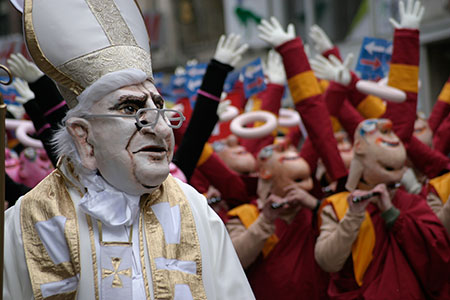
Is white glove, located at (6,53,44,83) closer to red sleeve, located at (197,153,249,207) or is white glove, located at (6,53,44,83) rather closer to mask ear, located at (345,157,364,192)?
red sleeve, located at (197,153,249,207)

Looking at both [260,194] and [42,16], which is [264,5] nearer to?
[260,194]

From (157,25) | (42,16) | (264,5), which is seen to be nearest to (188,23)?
(157,25)

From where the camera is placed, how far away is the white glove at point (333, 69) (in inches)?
200

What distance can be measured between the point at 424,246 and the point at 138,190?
2.01m

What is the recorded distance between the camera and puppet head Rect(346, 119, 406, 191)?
13.5 ft

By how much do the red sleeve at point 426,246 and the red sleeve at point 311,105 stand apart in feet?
1.98

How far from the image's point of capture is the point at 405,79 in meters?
4.65

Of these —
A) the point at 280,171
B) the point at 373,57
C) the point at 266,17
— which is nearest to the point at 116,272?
the point at 280,171

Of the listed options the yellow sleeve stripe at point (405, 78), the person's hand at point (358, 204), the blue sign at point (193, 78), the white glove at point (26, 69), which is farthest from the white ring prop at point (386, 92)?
the blue sign at point (193, 78)

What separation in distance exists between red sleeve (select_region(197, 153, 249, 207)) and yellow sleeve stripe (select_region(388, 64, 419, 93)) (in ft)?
3.92

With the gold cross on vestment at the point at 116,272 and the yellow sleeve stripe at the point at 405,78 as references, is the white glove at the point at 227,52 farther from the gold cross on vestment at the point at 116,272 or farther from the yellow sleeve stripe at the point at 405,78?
the gold cross on vestment at the point at 116,272

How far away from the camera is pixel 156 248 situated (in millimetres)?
2611

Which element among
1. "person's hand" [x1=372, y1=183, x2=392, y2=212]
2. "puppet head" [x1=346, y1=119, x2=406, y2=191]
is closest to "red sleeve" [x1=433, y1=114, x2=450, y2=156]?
"puppet head" [x1=346, y1=119, x2=406, y2=191]

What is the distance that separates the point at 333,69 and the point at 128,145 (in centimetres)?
293
